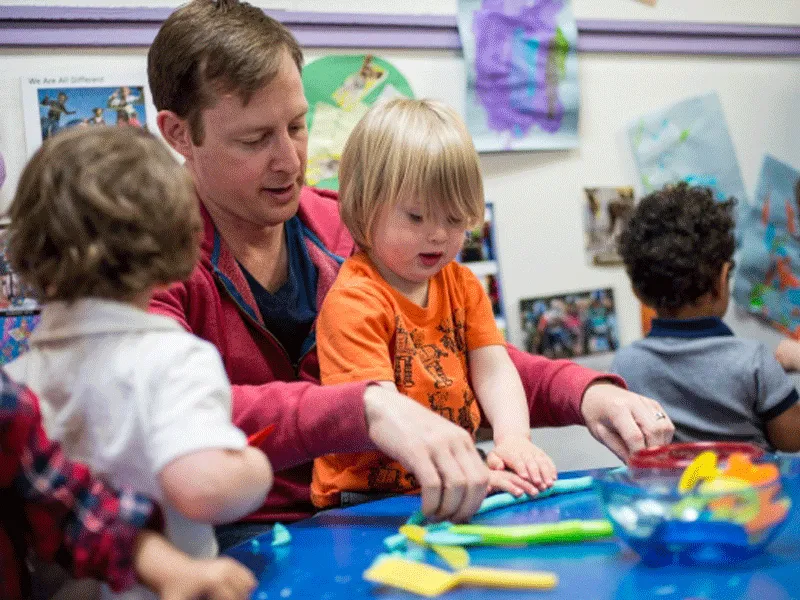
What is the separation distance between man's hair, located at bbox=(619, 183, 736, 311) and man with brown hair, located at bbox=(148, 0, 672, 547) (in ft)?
1.78

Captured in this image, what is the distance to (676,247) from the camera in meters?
1.58

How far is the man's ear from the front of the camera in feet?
3.43

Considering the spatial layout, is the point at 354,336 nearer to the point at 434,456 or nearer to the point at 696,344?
the point at 434,456

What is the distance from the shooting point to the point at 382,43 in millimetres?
1457

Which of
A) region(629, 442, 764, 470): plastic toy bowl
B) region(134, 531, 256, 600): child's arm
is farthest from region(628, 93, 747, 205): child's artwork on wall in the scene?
region(134, 531, 256, 600): child's arm

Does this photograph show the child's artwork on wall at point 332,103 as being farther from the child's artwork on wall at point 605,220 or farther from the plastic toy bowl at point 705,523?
the plastic toy bowl at point 705,523

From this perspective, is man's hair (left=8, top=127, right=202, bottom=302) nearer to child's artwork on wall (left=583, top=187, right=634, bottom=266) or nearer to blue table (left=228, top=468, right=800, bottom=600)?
blue table (left=228, top=468, right=800, bottom=600)

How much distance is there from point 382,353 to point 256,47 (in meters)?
0.37

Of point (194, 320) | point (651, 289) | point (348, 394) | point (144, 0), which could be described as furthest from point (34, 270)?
point (651, 289)

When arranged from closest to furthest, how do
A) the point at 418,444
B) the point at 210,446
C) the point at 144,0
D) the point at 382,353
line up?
1. the point at 210,446
2. the point at 418,444
3. the point at 382,353
4. the point at 144,0

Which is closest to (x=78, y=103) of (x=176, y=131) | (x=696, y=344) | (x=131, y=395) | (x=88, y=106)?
(x=88, y=106)

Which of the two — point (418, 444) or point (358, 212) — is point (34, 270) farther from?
point (358, 212)

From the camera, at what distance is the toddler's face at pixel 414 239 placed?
3.26 ft

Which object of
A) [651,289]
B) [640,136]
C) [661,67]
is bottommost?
[651,289]
